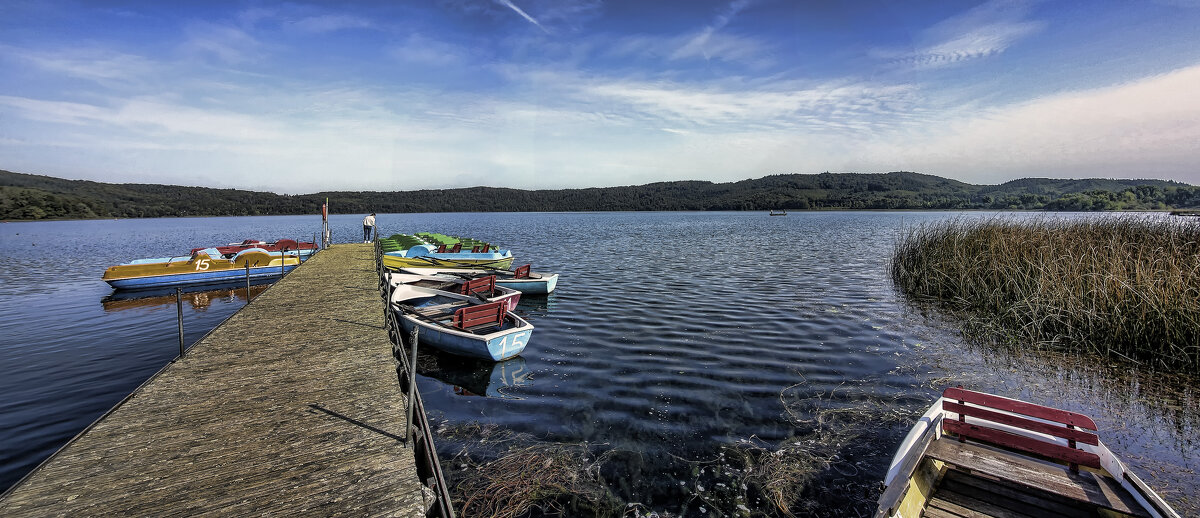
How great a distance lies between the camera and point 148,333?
14883 mm

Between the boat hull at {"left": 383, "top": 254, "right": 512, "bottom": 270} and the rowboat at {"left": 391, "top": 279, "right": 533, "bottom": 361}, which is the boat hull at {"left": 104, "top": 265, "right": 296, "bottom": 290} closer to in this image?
the boat hull at {"left": 383, "top": 254, "right": 512, "bottom": 270}

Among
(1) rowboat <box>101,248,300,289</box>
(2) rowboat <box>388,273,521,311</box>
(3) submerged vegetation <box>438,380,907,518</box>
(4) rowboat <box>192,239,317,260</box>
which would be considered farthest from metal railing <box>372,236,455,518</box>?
(4) rowboat <box>192,239,317,260</box>

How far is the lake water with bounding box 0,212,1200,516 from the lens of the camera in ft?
21.5

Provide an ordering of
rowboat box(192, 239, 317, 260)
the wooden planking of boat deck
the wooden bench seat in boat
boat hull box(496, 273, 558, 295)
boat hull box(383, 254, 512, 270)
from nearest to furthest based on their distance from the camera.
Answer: the wooden planking of boat deck
the wooden bench seat in boat
boat hull box(496, 273, 558, 295)
boat hull box(383, 254, 512, 270)
rowboat box(192, 239, 317, 260)

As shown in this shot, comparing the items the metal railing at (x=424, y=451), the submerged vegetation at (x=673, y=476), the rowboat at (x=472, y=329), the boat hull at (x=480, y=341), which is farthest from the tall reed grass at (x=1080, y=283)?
the metal railing at (x=424, y=451)

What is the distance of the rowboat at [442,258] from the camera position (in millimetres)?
23984

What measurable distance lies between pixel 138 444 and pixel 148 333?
13506 millimetres

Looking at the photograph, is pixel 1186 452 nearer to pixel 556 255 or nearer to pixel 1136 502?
pixel 1136 502

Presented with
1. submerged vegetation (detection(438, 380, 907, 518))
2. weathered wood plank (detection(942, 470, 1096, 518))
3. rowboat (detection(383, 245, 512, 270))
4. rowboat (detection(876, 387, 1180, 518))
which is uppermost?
rowboat (detection(383, 245, 512, 270))

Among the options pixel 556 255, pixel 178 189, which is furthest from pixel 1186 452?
pixel 178 189

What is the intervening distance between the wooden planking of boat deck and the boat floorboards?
5.31 meters

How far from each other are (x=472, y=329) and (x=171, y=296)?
18.2 m

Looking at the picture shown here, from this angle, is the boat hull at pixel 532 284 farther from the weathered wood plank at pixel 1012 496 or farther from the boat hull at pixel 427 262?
the weathered wood plank at pixel 1012 496

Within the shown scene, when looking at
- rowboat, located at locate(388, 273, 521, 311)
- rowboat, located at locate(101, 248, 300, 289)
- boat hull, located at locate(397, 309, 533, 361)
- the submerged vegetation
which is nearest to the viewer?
the submerged vegetation
